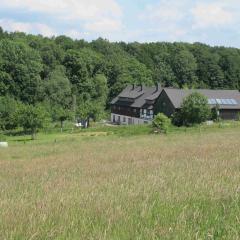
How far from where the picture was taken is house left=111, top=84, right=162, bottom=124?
94.9m

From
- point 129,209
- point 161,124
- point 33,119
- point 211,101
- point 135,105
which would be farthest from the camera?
point 135,105

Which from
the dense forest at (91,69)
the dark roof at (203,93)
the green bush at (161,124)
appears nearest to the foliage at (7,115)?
the dense forest at (91,69)

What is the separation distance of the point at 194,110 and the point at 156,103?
18.5 m

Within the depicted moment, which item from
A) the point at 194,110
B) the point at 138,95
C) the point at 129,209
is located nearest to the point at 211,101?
the point at 194,110

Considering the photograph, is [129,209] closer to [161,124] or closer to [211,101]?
[161,124]

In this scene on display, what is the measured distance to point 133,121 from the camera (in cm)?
10050

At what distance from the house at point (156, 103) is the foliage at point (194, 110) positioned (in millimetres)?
7188

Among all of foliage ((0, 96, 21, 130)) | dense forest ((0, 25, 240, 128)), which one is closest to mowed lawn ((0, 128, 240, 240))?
foliage ((0, 96, 21, 130))

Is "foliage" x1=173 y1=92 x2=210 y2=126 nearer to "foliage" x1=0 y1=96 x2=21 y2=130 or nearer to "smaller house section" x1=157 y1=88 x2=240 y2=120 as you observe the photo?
"smaller house section" x1=157 y1=88 x2=240 y2=120

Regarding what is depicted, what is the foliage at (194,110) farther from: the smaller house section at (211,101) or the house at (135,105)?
the house at (135,105)

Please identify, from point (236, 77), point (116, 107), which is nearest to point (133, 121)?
point (116, 107)

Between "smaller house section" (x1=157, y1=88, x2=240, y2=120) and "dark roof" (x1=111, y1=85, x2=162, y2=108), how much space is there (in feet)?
26.5

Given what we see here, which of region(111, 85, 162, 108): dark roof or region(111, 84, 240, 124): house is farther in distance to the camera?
region(111, 85, 162, 108): dark roof

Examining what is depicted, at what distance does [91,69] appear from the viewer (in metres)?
123
